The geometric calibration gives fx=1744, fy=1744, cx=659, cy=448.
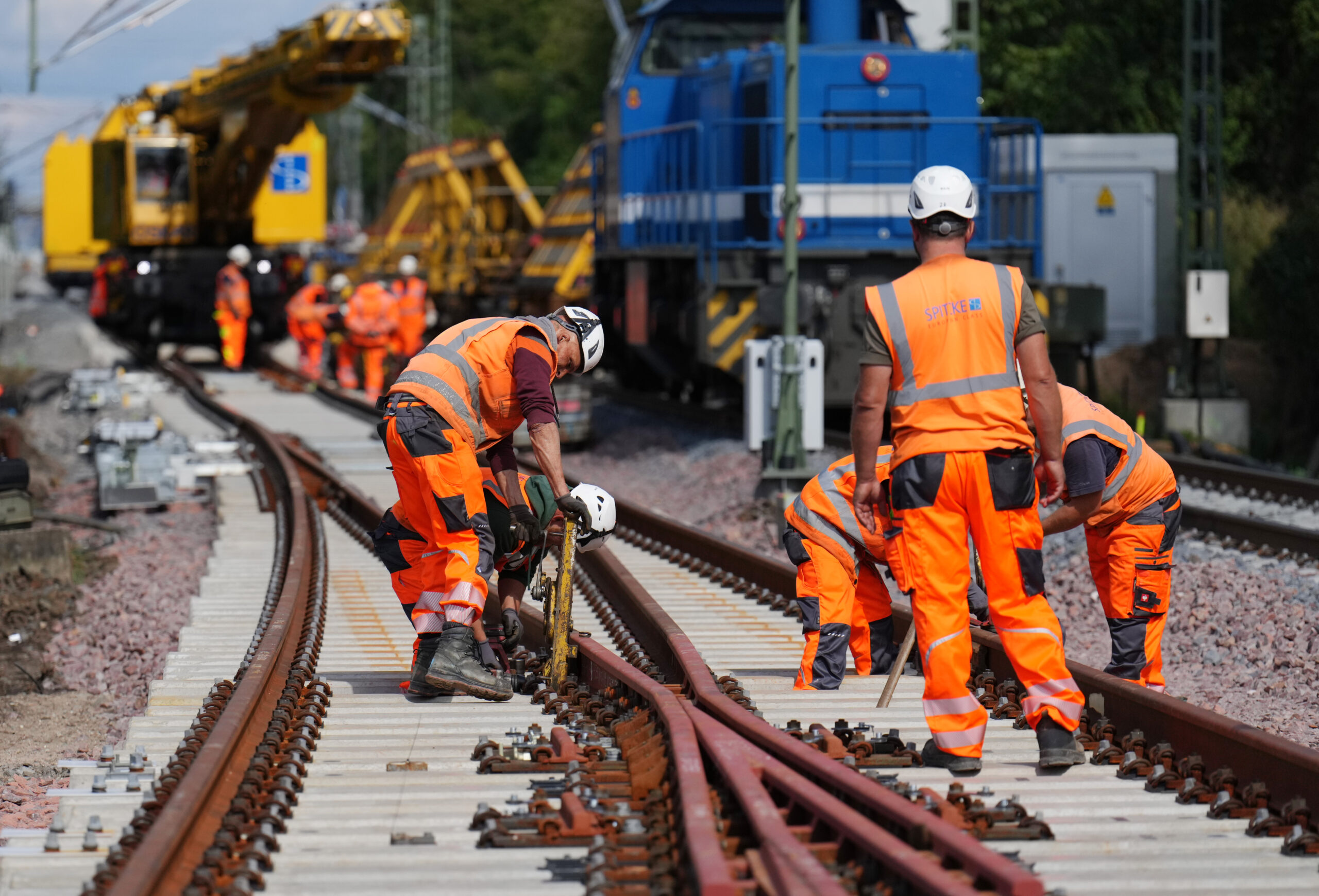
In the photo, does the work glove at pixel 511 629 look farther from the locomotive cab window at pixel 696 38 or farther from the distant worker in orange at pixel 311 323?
the distant worker in orange at pixel 311 323

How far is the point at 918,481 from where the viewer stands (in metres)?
4.77

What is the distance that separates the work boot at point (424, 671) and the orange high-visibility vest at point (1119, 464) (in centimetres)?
225

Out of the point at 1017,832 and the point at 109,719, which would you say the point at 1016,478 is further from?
the point at 109,719

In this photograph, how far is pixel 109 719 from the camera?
23.3 ft

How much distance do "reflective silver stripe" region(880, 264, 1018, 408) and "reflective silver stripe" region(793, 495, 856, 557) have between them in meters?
1.29

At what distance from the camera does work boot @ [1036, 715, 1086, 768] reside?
4727mm

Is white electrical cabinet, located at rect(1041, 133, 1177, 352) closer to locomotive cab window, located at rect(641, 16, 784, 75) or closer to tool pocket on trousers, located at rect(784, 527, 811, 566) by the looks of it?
locomotive cab window, located at rect(641, 16, 784, 75)

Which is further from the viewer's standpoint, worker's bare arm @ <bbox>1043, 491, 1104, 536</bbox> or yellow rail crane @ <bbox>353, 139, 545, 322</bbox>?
yellow rail crane @ <bbox>353, 139, 545, 322</bbox>

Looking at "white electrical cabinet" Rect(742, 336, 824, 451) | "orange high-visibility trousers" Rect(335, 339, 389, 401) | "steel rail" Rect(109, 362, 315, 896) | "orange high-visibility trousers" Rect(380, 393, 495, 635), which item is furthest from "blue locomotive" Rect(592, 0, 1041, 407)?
"orange high-visibility trousers" Rect(380, 393, 495, 635)

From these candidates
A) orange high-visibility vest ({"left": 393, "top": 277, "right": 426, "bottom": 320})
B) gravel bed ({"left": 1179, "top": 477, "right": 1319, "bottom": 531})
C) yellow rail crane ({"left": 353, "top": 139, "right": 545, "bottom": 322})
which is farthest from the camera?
yellow rail crane ({"left": 353, "top": 139, "right": 545, "bottom": 322})

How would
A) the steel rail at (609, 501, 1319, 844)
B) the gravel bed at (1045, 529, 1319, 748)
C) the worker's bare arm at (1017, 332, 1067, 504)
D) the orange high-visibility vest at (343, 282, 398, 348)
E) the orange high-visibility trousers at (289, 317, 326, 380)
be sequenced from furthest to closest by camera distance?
the orange high-visibility trousers at (289, 317, 326, 380) → the orange high-visibility vest at (343, 282, 398, 348) → the gravel bed at (1045, 529, 1319, 748) → the worker's bare arm at (1017, 332, 1067, 504) → the steel rail at (609, 501, 1319, 844)

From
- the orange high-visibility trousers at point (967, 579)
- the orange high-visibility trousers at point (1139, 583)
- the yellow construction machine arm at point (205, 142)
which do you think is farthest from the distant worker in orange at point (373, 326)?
the orange high-visibility trousers at point (967, 579)

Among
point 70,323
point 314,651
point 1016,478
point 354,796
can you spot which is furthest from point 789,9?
point 70,323

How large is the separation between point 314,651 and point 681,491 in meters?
Result: 7.38
